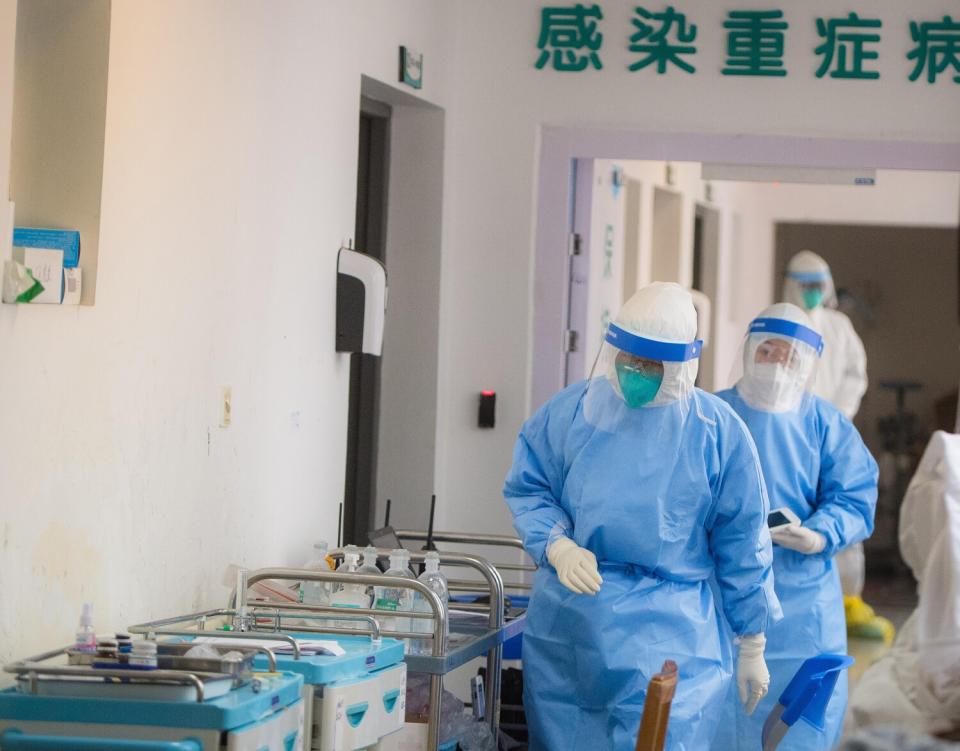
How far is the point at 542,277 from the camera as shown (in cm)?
553

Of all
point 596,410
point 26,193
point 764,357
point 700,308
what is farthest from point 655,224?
point 26,193

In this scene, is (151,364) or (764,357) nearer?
(151,364)

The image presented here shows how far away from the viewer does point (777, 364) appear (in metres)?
4.81

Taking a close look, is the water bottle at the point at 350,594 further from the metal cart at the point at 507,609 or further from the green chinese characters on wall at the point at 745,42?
the green chinese characters on wall at the point at 745,42

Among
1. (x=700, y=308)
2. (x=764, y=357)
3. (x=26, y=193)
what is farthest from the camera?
(x=700, y=308)

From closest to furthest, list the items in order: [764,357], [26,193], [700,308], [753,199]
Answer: [26,193]
[764,357]
[700,308]
[753,199]

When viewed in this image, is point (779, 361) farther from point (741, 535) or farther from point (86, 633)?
point (86, 633)

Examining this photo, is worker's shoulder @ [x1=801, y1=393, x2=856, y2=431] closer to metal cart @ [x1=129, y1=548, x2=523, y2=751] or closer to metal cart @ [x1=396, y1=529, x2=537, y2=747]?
metal cart @ [x1=396, y1=529, x2=537, y2=747]

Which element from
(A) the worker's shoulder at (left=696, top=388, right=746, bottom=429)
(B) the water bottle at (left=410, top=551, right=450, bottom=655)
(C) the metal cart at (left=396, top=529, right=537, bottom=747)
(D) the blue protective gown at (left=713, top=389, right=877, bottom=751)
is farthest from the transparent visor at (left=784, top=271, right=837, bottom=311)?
(B) the water bottle at (left=410, top=551, right=450, bottom=655)

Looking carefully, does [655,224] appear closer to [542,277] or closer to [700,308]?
[700,308]

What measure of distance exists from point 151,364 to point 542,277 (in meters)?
2.39

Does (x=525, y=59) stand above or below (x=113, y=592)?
above

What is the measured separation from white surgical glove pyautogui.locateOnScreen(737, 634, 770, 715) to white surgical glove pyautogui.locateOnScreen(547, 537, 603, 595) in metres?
0.46

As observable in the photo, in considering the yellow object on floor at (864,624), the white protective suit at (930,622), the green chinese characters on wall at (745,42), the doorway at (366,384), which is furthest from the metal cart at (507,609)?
the yellow object on floor at (864,624)
